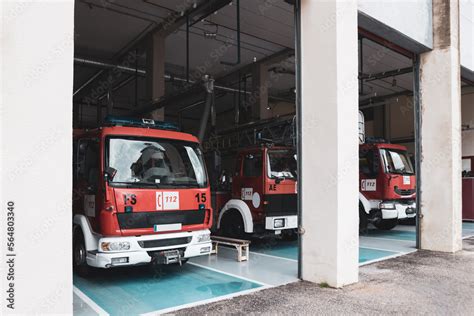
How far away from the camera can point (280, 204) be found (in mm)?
7805

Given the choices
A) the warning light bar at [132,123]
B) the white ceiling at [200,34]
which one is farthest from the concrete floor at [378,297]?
the white ceiling at [200,34]

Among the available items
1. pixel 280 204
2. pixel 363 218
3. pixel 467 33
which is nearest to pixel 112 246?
pixel 280 204

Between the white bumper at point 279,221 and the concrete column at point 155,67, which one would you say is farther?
the concrete column at point 155,67

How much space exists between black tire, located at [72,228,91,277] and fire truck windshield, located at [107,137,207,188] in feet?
3.90

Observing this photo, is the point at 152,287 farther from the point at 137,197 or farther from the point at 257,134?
the point at 257,134

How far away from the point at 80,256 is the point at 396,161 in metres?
7.78

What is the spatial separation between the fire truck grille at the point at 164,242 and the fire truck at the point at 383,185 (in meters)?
5.57

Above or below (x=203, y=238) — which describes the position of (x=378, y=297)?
below

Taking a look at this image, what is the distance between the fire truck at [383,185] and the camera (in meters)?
9.60

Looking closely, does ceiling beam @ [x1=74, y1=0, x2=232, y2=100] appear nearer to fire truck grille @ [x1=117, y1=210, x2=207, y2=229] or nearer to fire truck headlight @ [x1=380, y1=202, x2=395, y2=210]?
fire truck grille @ [x1=117, y1=210, x2=207, y2=229]

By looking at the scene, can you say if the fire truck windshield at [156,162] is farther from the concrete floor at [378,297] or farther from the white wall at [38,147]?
the white wall at [38,147]

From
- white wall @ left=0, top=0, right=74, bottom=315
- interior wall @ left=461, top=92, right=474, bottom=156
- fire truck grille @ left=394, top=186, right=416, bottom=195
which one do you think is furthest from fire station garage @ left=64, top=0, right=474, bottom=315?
interior wall @ left=461, top=92, right=474, bottom=156

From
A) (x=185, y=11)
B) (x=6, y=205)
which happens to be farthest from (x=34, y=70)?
(x=185, y=11)

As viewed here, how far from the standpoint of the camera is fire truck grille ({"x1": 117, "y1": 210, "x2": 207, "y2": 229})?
206 inches
